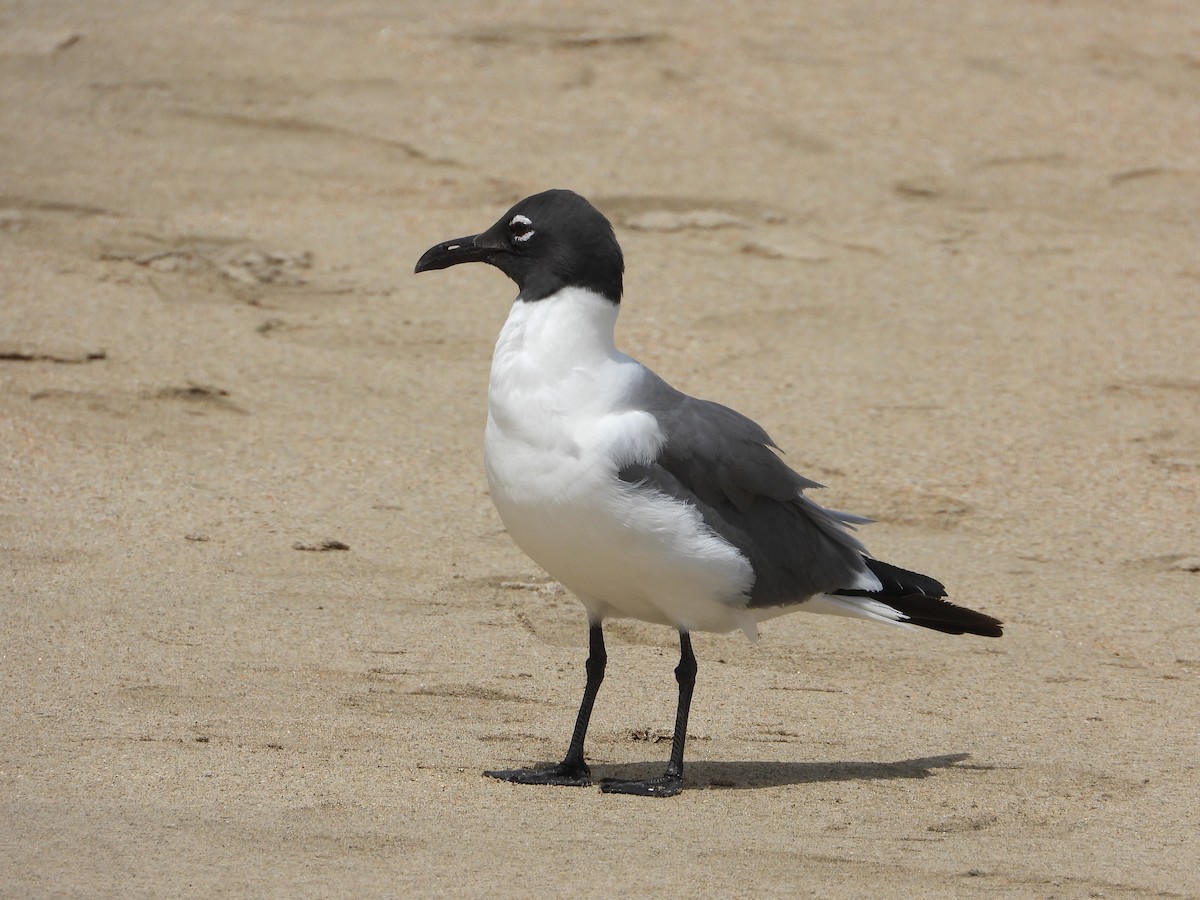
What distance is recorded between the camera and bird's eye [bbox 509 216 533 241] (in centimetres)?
438

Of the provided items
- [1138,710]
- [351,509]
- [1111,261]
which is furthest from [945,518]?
[1111,261]

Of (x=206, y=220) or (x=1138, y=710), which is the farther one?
(x=206, y=220)

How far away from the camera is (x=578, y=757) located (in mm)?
4242

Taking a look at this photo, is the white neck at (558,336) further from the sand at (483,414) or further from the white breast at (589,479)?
the sand at (483,414)

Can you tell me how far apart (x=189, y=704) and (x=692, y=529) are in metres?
1.40

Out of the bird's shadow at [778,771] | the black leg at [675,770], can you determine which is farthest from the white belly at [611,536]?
the bird's shadow at [778,771]

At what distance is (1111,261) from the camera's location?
8453 millimetres

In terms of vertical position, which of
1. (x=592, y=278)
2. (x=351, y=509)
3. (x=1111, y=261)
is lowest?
(x=351, y=509)

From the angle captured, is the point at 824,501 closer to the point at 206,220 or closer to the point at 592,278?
the point at 592,278

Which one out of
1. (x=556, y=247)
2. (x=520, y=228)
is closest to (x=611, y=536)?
(x=556, y=247)

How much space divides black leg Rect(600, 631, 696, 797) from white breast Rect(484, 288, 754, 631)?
13 cm

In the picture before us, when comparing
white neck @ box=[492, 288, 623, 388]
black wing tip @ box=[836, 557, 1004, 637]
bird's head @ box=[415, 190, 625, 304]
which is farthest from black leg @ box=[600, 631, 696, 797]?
bird's head @ box=[415, 190, 625, 304]

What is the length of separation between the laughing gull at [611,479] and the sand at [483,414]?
1.38 feet

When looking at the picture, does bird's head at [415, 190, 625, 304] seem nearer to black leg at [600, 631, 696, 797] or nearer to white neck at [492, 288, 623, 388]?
white neck at [492, 288, 623, 388]
